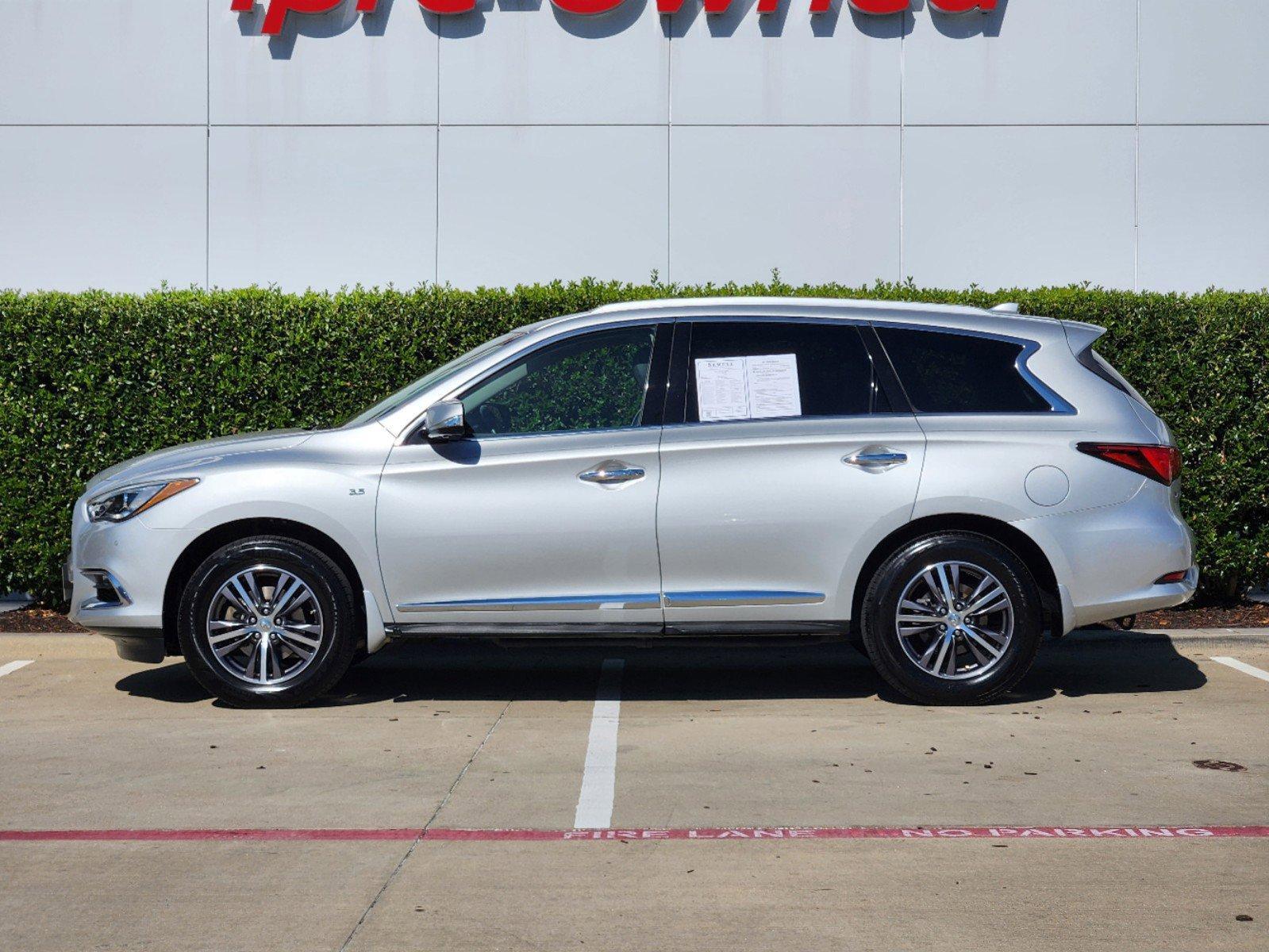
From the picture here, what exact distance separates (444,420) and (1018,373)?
2.75 metres

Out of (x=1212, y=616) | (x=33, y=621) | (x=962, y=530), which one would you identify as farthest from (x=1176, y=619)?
(x=33, y=621)

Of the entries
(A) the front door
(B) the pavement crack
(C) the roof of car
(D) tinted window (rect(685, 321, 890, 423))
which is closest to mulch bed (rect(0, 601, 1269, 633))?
(C) the roof of car

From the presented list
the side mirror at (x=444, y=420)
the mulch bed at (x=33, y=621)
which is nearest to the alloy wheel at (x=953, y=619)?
the side mirror at (x=444, y=420)

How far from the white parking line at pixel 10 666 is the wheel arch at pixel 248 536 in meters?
1.70

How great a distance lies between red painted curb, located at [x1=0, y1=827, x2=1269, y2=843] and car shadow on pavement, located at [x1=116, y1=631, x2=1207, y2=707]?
219cm

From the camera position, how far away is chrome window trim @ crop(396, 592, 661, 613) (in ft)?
21.9

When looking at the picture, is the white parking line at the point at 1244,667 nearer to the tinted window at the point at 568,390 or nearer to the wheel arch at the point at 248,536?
the tinted window at the point at 568,390

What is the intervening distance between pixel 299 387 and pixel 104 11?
5.26 meters

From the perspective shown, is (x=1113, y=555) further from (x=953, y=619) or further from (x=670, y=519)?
(x=670, y=519)

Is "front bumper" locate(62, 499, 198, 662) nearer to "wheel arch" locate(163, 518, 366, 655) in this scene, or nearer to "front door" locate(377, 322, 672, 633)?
"wheel arch" locate(163, 518, 366, 655)

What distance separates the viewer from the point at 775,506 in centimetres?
664

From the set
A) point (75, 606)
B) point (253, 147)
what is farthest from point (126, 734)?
point (253, 147)

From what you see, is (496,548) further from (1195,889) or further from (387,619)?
(1195,889)

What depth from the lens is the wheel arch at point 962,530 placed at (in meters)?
6.80
